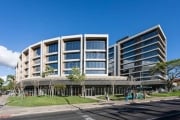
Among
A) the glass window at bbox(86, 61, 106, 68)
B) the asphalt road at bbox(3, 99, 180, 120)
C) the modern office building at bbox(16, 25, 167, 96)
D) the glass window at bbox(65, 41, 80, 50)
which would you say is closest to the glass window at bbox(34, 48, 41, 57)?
the modern office building at bbox(16, 25, 167, 96)

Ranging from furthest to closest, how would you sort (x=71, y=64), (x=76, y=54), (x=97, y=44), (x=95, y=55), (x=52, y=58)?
1. (x=52, y=58)
2. (x=71, y=64)
3. (x=76, y=54)
4. (x=97, y=44)
5. (x=95, y=55)

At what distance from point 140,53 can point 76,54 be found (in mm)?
36758

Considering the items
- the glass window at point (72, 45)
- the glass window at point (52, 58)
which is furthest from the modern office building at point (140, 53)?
the glass window at point (52, 58)

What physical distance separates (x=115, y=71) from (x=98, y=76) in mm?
49893

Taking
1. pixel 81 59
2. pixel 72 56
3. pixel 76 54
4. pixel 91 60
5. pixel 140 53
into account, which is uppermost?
pixel 140 53

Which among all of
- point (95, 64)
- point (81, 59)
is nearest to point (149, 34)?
point (95, 64)

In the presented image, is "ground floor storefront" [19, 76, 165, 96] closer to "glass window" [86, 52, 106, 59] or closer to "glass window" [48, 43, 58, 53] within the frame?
"glass window" [86, 52, 106, 59]

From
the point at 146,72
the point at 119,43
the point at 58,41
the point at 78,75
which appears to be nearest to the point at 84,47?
the point at 58,41

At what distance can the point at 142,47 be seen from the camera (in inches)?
4328

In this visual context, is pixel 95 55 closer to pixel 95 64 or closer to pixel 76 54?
pixel 95 64

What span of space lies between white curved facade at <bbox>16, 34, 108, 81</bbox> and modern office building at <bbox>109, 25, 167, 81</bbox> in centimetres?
2401

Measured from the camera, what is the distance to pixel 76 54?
86.8m

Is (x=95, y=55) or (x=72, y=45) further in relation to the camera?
(x=72, y=45)

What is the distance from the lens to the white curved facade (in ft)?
277
